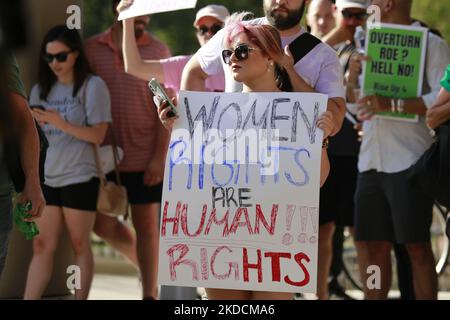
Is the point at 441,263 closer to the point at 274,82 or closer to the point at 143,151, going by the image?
the point at 143,151

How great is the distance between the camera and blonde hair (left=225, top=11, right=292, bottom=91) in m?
4.32

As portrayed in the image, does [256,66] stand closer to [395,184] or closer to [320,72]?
[320,72]

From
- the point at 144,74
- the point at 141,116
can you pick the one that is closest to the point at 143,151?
the point at 141,116

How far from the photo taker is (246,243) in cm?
432

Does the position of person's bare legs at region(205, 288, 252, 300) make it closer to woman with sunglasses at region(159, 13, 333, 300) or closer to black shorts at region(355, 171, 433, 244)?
woman with sunglasses at region(159, 13, 333, 300)

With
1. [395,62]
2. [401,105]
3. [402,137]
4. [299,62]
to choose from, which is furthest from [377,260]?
[299,62]

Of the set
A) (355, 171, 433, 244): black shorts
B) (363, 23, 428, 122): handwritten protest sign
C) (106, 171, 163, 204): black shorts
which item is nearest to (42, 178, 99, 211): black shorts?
(106, 171, 163, 204): black shorts

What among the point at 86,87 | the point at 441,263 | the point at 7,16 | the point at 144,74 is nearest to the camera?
the point at 7,16

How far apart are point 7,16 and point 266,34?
2.64 metres

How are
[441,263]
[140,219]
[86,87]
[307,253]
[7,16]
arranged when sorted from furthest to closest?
[441,263]
[140,219]
[86,87]
[307,253]
[7,16]

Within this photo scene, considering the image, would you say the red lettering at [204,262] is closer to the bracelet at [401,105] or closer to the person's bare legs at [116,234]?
the bracelet at [401,105]

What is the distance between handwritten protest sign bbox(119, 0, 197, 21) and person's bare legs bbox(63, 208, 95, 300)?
Result: 1.59 metres

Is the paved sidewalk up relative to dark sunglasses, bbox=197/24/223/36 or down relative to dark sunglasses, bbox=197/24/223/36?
down

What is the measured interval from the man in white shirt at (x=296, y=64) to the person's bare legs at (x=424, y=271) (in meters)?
1.57
